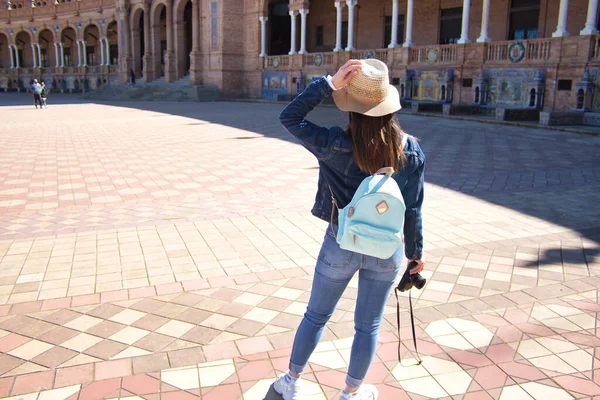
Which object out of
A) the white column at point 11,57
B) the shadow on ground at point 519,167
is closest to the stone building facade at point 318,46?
the white column at point 11,57

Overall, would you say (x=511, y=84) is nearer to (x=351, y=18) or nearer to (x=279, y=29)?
(x=351, y=18)

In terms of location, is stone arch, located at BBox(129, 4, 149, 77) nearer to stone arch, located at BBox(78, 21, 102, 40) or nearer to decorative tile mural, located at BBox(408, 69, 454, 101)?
stone arch, located at BBox(78, 21, 102, 40)

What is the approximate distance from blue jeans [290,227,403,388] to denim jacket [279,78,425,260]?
20 cm

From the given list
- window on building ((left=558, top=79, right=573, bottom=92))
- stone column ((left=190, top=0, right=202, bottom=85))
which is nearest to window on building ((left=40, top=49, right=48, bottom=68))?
stone column ((left=190, top=0, right=202, bottom=85))

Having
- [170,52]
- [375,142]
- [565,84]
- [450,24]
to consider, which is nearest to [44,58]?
[170,52]

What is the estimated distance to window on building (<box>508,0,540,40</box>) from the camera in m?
23.7

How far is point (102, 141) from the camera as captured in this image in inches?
548

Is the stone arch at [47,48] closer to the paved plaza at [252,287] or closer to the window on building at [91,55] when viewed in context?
the window on building at [91,55]

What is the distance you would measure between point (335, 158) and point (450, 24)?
2756cm

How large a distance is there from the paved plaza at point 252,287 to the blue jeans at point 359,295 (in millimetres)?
516

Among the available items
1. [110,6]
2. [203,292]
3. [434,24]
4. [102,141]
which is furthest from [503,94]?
[110,6]

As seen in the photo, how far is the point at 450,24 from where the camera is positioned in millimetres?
27188

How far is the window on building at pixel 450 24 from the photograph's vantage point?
2670 centimetres

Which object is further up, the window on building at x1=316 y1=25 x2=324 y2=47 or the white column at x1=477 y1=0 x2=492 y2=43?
the window on building at x1=316 y1=25 x2=324 y2=47
